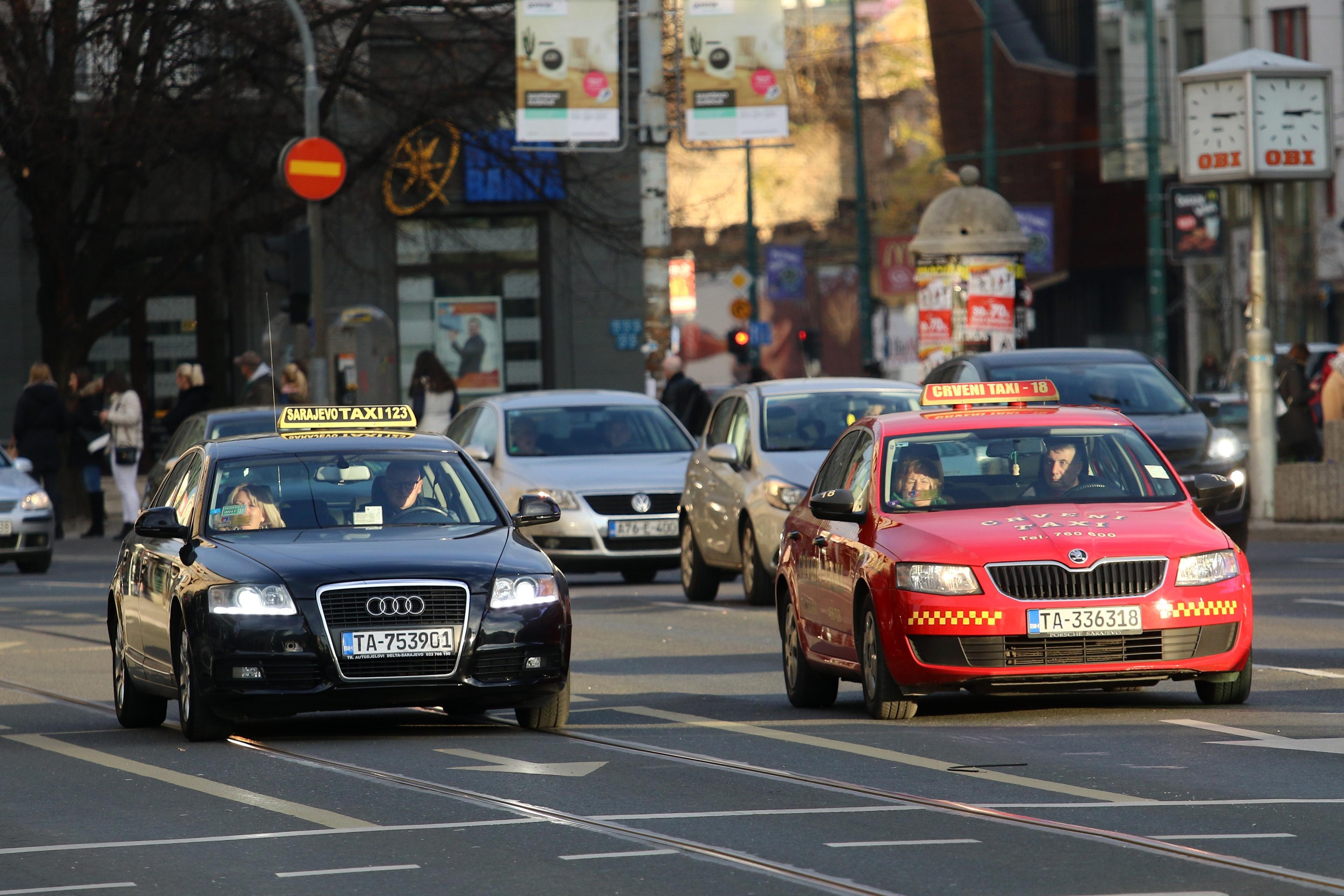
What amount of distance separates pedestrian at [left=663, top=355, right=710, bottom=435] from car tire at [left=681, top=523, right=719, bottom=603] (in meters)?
7.90

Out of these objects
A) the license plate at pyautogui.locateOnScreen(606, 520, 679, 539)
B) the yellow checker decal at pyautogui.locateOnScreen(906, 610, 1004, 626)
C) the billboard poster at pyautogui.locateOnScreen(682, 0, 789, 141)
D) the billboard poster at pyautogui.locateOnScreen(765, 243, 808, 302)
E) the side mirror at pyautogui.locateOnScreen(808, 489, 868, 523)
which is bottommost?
the license plate at pyautogui.locateOnScreen(606, 520, 679, 539)

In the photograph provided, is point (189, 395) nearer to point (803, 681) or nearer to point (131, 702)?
point (131, 702)

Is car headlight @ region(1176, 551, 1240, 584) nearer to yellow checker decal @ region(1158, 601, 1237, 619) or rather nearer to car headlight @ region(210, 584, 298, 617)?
yellow checker decal @ region(1158, 601, 1237, 619)

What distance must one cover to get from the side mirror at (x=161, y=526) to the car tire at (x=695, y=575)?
8129 millimetres

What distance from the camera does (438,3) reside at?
108 ft

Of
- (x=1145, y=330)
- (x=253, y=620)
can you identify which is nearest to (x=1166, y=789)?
(x=253, y=620)

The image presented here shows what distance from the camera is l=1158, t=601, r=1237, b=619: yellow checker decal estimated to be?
1091 centimetres

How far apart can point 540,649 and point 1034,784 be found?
2.72 m

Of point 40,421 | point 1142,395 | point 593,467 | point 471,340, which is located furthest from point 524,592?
point 471,340

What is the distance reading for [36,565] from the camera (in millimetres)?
25375

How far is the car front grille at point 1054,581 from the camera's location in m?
10.8

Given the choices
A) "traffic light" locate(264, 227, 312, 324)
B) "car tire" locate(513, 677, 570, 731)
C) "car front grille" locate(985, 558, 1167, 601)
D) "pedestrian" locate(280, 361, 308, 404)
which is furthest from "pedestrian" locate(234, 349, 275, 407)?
"car front grille" locate(985, 558, 1167, 601)

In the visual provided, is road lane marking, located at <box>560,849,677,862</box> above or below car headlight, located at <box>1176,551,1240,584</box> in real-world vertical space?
below

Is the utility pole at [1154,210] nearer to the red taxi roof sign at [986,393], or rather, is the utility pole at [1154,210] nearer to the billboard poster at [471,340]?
the billboard poster at [471,340]
